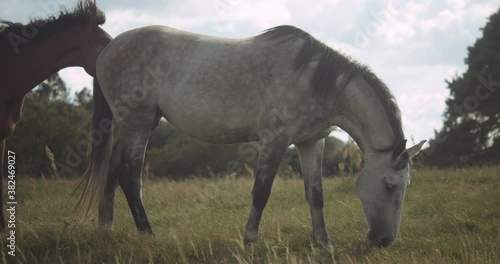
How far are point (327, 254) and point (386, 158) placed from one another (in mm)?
1204

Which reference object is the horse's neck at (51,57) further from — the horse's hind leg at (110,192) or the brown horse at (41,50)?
the horse's hind leg at (110,192)

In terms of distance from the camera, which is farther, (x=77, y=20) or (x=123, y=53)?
(x=77, y=20)

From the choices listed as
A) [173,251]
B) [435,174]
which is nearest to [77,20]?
[173,251]

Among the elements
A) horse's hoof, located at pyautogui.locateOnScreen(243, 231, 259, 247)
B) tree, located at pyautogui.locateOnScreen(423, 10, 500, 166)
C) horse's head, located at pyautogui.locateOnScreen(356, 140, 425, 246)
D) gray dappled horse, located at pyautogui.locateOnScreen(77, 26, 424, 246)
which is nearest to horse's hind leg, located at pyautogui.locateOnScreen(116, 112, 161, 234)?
gray dappled horse, located at pyautogui.locateOnScreen(77, 26, 424, 246)

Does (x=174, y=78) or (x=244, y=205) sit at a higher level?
(x=174, y=78)

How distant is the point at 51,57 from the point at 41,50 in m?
0.15

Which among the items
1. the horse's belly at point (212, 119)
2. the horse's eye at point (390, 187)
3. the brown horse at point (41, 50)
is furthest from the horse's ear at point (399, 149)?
the brown horse at point (41, 50)

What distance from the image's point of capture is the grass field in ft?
12.7

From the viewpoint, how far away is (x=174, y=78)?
5.20 meters

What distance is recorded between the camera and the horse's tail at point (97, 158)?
5364 millimetres

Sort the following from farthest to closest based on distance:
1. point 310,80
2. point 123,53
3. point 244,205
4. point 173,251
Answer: point 244,205
point 123,53
point 310,80
point 173,251

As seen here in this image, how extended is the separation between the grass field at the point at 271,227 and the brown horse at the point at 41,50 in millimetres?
1519

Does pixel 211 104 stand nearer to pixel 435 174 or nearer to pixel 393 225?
pixel 393 225

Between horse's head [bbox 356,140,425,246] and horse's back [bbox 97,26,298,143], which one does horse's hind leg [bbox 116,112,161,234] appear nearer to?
horse's back [bbox 97,26,298,143]
